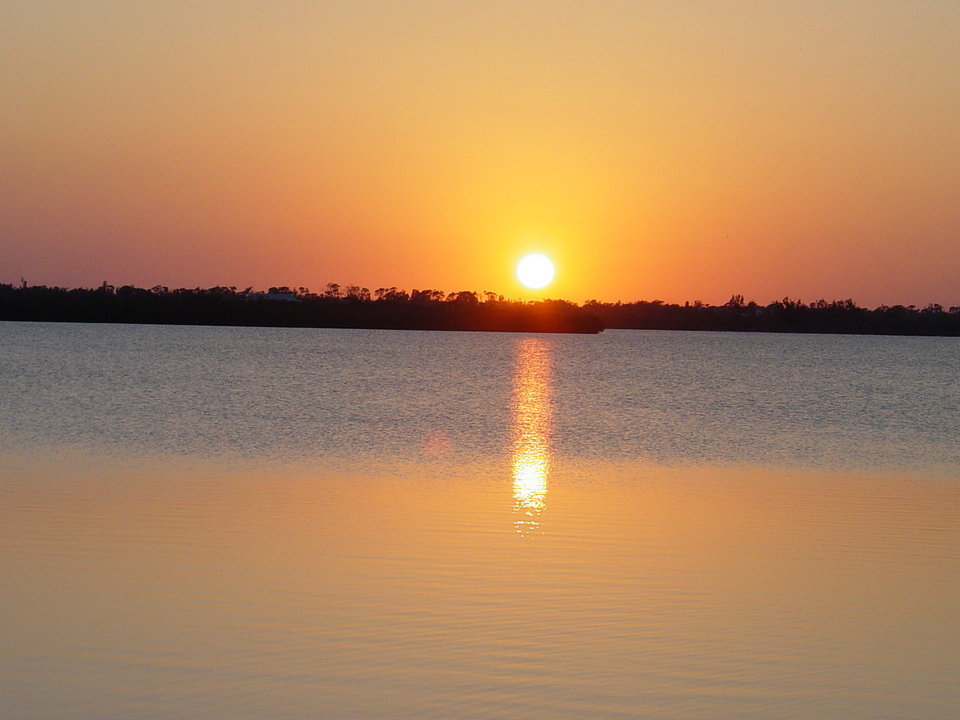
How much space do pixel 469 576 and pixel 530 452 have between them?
13.7 m

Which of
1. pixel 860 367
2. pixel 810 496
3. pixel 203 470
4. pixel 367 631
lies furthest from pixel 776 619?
pixel 860 367

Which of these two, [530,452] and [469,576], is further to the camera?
[530,452]

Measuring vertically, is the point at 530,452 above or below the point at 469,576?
below

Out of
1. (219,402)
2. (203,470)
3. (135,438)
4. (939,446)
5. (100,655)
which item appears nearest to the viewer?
(100,655)

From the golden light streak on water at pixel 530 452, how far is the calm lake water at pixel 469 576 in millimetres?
157

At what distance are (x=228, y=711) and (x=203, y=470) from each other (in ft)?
41.5

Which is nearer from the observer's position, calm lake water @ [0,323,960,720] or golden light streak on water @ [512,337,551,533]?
calm lake water @ [0,323,960,720]

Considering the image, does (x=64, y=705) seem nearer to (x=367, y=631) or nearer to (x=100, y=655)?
(x=100, y=655)

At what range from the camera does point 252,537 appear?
12.4m

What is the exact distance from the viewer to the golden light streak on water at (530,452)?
1509 cm

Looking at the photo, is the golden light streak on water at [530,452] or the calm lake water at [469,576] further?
the golden light streak on water at [530,452]

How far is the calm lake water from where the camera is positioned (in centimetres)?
724

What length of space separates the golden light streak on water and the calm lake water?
157 mm

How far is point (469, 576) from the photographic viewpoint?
34.6 ft
